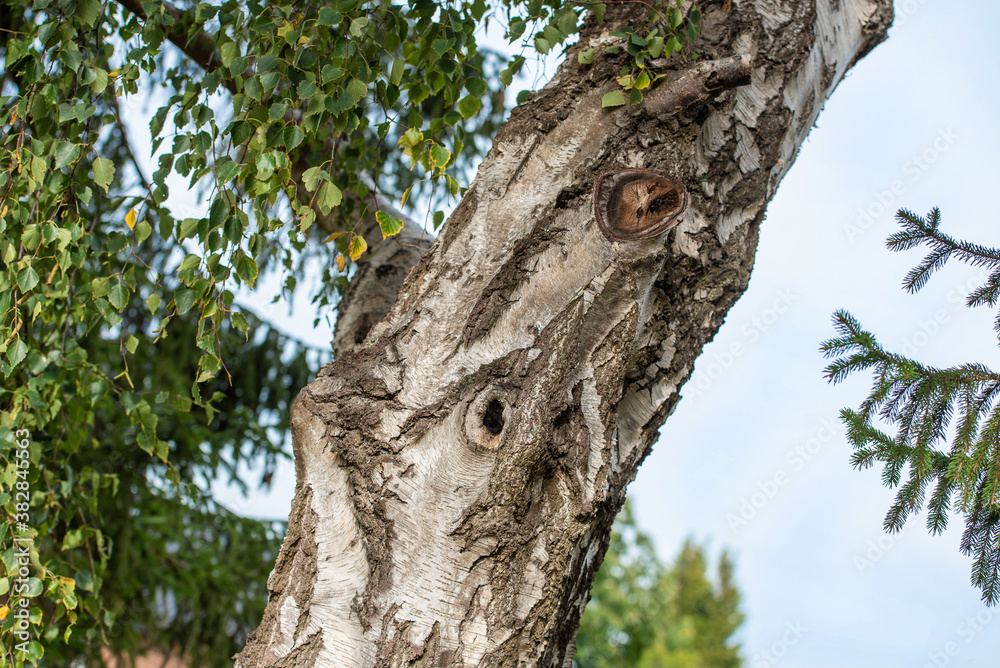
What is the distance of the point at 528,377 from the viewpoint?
1353 millimetres

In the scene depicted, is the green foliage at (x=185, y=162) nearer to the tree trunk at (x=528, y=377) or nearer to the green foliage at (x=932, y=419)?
the tree trunk at (x=528, y=377)

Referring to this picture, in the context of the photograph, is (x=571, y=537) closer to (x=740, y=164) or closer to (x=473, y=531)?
(x=473, y=531)

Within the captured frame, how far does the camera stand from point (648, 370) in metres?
1.57

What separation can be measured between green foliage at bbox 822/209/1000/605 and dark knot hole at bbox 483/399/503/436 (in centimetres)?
115

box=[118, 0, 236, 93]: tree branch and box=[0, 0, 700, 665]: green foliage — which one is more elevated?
box=[118, 0, 236, 93]: tree branch

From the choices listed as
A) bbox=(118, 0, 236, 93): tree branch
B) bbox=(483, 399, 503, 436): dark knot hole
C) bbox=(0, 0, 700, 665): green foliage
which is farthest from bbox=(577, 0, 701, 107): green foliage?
bbox=(118, 0, 236, 93): tree branch

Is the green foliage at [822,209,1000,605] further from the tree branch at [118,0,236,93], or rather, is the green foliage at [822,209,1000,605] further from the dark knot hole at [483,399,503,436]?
the tree branch at [118,0,236,93]

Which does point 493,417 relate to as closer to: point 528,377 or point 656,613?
point 528,377

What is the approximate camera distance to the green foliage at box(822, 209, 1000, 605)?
6.03 ft

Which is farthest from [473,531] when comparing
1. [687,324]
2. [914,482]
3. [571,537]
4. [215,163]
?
[914,482]

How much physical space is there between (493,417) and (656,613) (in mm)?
15277

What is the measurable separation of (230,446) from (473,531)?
314cm

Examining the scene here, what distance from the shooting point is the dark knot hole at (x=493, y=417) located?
1349mm

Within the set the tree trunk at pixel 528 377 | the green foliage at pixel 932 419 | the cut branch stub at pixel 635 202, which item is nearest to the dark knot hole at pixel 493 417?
the tree trunk at pixel 528 377
